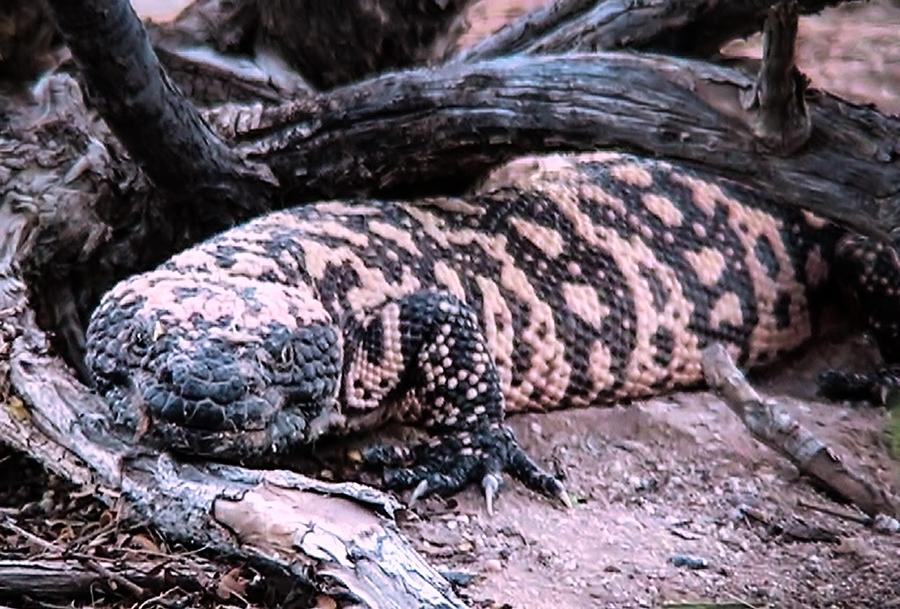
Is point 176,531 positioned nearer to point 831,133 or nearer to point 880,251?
point 831,133

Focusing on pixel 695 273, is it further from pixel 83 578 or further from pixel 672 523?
pixel 83 578

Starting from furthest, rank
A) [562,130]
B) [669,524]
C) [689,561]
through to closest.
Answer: [562,130]
[669,524]
[689,561]

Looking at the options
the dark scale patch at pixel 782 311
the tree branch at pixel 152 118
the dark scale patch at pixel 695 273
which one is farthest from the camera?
the dark scale patch at pixel 782 311

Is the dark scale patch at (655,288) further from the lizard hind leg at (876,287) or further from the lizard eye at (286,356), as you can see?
the lizard eye at (286,356)

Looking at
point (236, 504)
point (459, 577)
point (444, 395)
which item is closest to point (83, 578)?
point (236, 504)

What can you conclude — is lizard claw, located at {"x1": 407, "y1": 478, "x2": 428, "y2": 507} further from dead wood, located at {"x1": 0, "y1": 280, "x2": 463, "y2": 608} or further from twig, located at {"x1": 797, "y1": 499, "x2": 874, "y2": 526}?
Answer: twig, located at {"x1": 797, "y1": 499, "x2": 874, "y2": 526}

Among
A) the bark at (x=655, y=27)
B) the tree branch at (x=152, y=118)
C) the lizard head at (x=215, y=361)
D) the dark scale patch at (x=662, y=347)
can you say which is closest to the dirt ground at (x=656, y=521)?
the dark scale patch at (x=662, y=347)

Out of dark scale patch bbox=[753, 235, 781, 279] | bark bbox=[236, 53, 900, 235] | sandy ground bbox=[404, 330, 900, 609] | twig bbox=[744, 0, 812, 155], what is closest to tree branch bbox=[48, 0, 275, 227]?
bark bbox=[236, 53, 900, 235]
